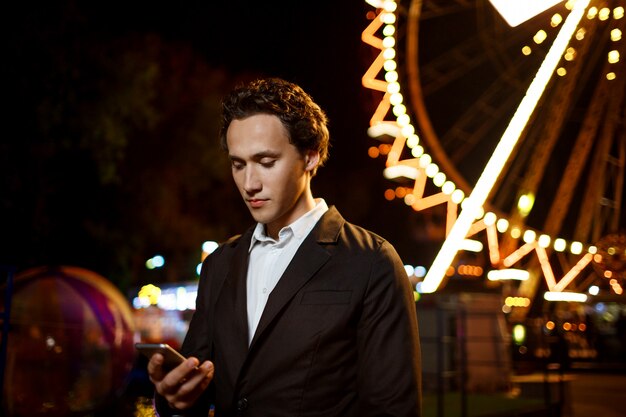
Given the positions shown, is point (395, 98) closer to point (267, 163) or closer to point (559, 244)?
point (559, 244)

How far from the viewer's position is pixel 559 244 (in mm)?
9344

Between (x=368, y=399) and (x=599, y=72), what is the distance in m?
7.32

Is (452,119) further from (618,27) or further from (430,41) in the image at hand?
(618,27)

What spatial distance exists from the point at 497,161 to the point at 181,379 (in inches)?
274

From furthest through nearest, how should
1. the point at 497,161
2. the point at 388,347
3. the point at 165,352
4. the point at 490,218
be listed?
the point at 490,218 → the point at 497,161 → the point at 388,347 → the point at 165,352

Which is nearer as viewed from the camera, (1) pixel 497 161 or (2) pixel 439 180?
(1) pixel 497 161

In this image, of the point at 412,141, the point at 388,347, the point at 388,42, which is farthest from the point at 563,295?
the point at 388,347

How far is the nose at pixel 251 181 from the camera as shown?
89.2 inches

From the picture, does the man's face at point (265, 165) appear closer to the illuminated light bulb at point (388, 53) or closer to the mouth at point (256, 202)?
the mouth at point (256, 202)

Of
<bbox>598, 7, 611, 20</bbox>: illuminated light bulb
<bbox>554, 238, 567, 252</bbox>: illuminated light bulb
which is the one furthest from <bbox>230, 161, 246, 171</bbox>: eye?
<bbox>554, 238, 567, 252</bbox>: illuminated light bulb

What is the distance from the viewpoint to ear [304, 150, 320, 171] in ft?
7.80

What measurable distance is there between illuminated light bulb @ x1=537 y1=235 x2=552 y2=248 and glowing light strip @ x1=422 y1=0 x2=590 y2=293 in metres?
1.21

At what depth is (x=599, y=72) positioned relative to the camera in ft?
27.2

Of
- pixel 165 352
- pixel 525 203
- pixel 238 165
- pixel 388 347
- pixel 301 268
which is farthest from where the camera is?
pixel 525 203
